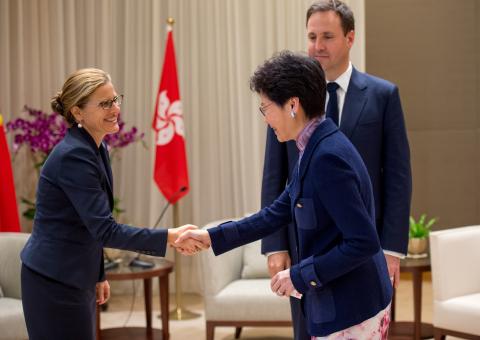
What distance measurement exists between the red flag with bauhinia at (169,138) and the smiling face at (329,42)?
3393 millimetres

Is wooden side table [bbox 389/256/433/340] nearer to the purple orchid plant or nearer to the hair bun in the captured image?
the purple orchid plant

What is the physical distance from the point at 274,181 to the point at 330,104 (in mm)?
354

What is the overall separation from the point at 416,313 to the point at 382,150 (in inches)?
104

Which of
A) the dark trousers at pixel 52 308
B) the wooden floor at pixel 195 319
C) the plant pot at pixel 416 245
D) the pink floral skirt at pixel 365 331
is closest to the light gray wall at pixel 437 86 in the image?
the wooden floor at pixel 195 319

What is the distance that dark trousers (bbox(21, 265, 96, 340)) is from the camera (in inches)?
112

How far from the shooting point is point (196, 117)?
7098 millimetres

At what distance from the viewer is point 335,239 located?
2252mm

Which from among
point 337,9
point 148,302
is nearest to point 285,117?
point 337,9

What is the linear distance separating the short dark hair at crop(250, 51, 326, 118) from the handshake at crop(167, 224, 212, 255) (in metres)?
0.63

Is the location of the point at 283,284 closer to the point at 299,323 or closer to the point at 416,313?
the point at 299,323

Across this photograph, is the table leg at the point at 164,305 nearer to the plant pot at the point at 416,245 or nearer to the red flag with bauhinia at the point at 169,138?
the red flag with bauhinia at the point at 169,138

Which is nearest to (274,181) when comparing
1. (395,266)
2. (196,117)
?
(395,266)

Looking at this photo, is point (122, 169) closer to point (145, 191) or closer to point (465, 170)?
point (145, 191)

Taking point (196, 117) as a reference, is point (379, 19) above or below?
above
